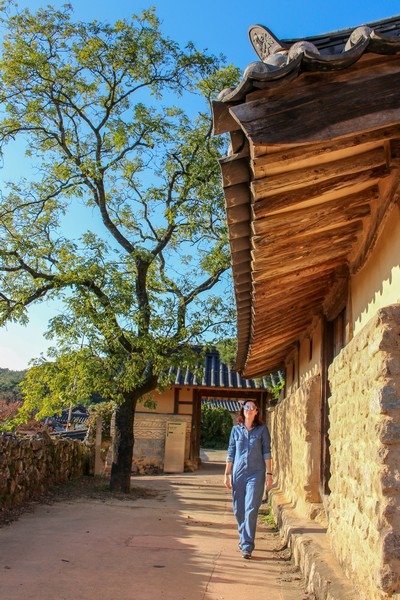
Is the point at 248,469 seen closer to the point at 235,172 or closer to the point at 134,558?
the point at 134,558

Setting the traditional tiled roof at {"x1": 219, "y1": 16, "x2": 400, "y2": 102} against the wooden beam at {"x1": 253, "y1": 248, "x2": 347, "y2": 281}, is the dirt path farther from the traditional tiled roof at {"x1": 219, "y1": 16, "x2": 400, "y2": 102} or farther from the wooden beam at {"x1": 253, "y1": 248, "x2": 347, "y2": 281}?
the traditional tiled roof at {"x1": 219, "y1": 16, "x2": 400, "y2": 102}

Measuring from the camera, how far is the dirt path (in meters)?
4.44

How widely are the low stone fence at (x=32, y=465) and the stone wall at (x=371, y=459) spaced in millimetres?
5793

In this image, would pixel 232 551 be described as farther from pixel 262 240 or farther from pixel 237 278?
pixel 262 240

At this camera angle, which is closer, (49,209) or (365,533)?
(365,533)

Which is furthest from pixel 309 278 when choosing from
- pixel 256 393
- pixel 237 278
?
pixel 256 393

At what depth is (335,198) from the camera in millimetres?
3225

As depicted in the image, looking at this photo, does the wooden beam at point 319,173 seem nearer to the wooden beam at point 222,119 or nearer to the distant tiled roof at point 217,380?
the wooden beam at point 222,119

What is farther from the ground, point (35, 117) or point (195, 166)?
point (35, 117)

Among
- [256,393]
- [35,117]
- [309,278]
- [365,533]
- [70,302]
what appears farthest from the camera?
[256,393]

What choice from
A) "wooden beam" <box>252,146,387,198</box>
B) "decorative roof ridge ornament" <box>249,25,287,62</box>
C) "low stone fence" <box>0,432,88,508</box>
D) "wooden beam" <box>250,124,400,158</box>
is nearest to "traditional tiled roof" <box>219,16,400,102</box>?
"wooden beam" <box>250,124,400,158</box>

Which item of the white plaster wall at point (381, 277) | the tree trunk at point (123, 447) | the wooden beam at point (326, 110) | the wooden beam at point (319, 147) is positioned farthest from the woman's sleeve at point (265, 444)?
the tree trunk at point (123, 447)

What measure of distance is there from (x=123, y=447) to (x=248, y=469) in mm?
6228

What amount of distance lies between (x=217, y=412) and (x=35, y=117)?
878 inches
